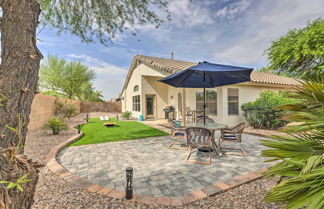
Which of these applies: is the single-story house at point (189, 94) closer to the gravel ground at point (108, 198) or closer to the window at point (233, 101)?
the window at point (233, 101)

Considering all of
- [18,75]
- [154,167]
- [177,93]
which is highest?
[177,93]

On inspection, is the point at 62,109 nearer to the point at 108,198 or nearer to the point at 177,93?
the point at 177,93

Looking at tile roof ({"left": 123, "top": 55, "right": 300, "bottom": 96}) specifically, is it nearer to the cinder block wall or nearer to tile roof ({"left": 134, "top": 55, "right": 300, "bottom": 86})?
tile roof ({"left": 134, "top": 55, "right": 300, "bottom": 86})

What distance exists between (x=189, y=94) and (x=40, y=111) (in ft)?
32.9

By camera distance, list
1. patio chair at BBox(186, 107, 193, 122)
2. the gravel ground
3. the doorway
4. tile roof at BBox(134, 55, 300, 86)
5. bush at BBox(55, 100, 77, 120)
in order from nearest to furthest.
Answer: the gravel ground
tile roof at BBox(134, 55, 300, 86)
patio chair at BBox(186, 107, 193, 122)
bush at BBox(55, 100, 77, 120)
the doorway

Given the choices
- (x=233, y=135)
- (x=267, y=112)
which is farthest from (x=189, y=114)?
(x=233, y=135)

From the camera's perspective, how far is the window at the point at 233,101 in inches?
343

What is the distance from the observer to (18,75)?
134cm

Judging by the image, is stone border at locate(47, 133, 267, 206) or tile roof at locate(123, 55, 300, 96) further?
tile roof at locate(123, 55, 300, 96)

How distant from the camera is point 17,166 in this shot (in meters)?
1.07

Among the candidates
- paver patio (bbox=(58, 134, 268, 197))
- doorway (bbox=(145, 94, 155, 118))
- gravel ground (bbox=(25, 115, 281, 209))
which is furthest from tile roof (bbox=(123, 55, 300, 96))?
gravel ground (bbox=(25, 115, 281, 209))

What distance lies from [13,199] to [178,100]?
11.2 meters

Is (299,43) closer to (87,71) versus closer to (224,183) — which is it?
(224,183)

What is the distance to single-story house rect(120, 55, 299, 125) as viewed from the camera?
8656mm
